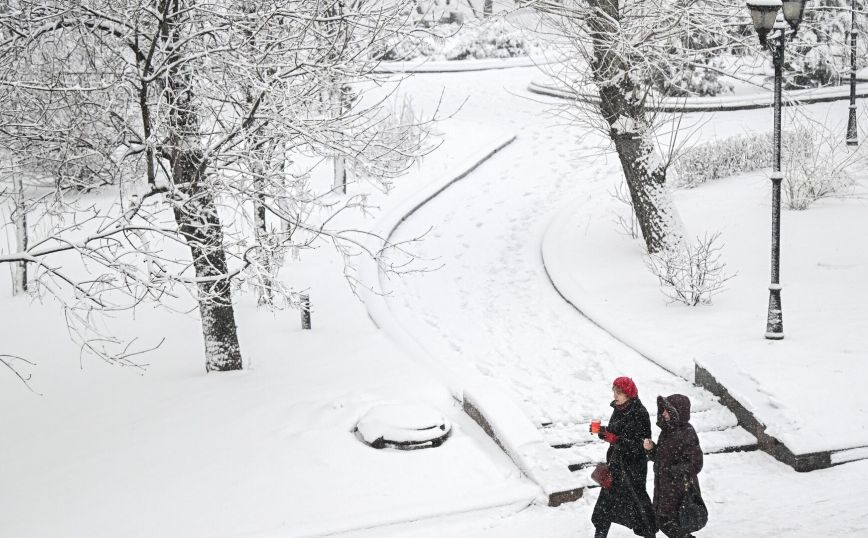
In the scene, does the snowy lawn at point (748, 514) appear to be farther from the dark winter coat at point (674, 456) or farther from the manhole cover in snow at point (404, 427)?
the manhole cover in snow at point (404, 427)

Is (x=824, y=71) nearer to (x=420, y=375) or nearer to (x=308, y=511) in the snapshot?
(x=420, y=375)

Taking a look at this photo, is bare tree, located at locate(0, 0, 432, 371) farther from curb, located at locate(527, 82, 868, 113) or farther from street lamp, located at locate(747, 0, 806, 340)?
curb, located at locate(527, 82, 868, 113)

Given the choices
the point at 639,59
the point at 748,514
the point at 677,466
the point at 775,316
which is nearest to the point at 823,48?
the point at 639,59

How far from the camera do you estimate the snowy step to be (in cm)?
876

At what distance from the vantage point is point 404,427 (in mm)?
8922

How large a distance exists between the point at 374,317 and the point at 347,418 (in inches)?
168

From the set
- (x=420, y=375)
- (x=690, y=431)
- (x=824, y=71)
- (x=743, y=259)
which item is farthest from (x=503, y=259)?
(x=824, y=71)

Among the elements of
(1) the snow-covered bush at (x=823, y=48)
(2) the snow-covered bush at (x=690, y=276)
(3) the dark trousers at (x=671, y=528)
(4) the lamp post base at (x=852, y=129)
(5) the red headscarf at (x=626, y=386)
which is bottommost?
(3) the dark trousers at (x=671, y=528)

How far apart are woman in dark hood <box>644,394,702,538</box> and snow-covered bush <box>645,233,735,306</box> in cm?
671

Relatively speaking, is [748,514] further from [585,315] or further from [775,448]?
[585,315]

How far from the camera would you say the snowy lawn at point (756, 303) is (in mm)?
9383

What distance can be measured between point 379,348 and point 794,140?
33.4ft

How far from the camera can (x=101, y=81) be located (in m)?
9.26

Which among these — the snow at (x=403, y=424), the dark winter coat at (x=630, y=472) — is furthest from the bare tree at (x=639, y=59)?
the dark winter coat at (x=630, y=472)
